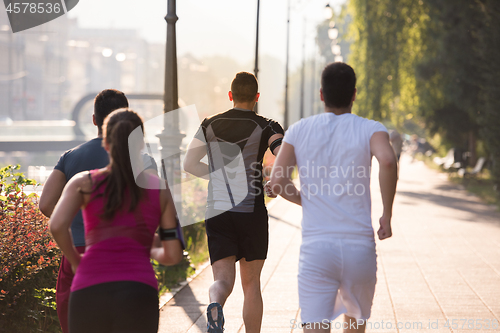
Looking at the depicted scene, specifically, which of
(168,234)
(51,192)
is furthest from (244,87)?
(168,234)

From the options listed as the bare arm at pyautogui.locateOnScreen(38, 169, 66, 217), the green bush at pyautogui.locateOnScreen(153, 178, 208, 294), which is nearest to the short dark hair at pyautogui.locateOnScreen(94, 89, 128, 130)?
the bare arm at pyautogui.locateOnScreen(38, 169, 66, 217)

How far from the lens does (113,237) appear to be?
8.52ft

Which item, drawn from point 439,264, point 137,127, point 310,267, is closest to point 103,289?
point 137,127

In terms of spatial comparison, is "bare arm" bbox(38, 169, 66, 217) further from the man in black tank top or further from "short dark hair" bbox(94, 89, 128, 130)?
the man in black tank top

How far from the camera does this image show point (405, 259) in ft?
29.1

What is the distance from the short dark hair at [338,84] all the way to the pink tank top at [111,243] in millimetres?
1191

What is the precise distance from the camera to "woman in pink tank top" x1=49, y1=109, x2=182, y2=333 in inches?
102

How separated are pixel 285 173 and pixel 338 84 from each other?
55cm

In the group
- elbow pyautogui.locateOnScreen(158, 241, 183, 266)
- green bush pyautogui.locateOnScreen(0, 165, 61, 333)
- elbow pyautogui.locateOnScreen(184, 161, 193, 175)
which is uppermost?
elbow pyautogui.locateOnScreen(184, 161, 193, 175)

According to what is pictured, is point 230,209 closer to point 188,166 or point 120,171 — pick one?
point 188,166

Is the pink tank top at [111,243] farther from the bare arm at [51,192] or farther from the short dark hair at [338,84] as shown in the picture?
the short dark hair at [338,84]

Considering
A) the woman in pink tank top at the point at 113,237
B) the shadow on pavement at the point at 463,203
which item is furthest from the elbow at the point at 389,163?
the shadow on pavement at the point at 463,203

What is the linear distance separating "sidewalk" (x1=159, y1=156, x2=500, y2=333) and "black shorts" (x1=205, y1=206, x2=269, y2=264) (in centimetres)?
132

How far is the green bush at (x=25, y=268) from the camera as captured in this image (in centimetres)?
466
